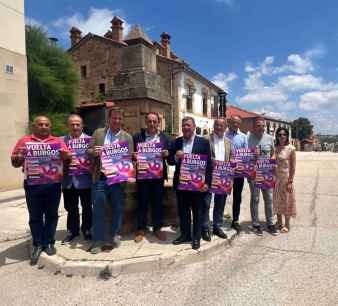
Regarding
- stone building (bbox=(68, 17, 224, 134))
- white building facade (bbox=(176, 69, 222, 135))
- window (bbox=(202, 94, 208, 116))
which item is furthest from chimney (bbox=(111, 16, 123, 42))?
window (bbox=(202, 94, 208, 116))

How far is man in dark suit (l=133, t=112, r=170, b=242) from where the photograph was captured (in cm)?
470

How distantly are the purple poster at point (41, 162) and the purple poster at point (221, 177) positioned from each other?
7.52 feet

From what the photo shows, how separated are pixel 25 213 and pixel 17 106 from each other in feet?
15.9

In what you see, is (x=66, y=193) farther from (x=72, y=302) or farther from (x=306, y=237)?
(x=306, y=237)

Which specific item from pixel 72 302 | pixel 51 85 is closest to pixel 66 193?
pixel 72 302

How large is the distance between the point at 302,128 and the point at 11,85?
84094mm

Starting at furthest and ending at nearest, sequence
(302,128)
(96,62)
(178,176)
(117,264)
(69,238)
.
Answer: (302,128) < (96,62) < (69,238) < (178,176) < (117,264)

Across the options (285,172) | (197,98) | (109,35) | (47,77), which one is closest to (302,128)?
(197,98)

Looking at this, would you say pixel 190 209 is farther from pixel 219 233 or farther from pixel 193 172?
pixel 219 233

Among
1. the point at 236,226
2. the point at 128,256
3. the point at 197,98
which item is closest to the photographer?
the point at 128,256

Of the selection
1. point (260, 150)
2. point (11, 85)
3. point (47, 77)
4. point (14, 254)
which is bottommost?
point (14, 254)

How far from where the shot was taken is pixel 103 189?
440 centimetres

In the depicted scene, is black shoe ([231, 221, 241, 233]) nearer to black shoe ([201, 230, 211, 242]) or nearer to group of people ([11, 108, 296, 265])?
group of people ([11, 108, 296, 265])

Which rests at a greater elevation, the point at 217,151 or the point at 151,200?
the point at 217,151
